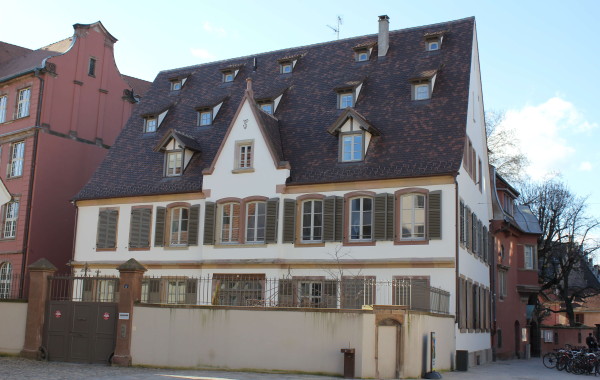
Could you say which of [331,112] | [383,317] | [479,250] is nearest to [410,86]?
[331,112]

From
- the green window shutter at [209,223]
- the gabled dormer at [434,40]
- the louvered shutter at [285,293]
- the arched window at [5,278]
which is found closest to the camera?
the louvered shutter at [285,293]

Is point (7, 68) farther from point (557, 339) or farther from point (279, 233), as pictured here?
point (557, 339)

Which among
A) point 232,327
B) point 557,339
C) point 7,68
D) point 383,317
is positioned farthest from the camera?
point 557,339

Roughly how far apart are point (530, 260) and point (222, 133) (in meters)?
20.3

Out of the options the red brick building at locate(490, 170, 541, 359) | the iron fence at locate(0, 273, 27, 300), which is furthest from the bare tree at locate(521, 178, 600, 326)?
the iron fence at locate(0, 273, 27, 300)

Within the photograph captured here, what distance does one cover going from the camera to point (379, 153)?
97.3 feet

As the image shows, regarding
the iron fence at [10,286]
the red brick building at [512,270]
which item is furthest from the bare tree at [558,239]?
the iron fence at [10,286]

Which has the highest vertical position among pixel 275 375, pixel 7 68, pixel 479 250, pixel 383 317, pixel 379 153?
pixel 7 68

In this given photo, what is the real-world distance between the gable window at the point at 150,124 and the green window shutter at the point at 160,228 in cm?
574

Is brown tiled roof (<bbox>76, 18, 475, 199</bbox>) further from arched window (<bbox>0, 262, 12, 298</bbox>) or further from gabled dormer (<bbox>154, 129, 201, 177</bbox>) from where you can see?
arched window (<bbox>0, 262, 12, 298</bbox>)

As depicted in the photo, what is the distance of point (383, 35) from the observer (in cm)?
3484

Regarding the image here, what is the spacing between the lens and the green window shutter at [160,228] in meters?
33.2

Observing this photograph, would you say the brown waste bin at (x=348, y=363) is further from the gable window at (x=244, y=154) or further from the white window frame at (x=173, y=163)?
the white window frame at (x=173, y=163)

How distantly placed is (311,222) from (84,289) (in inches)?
388
